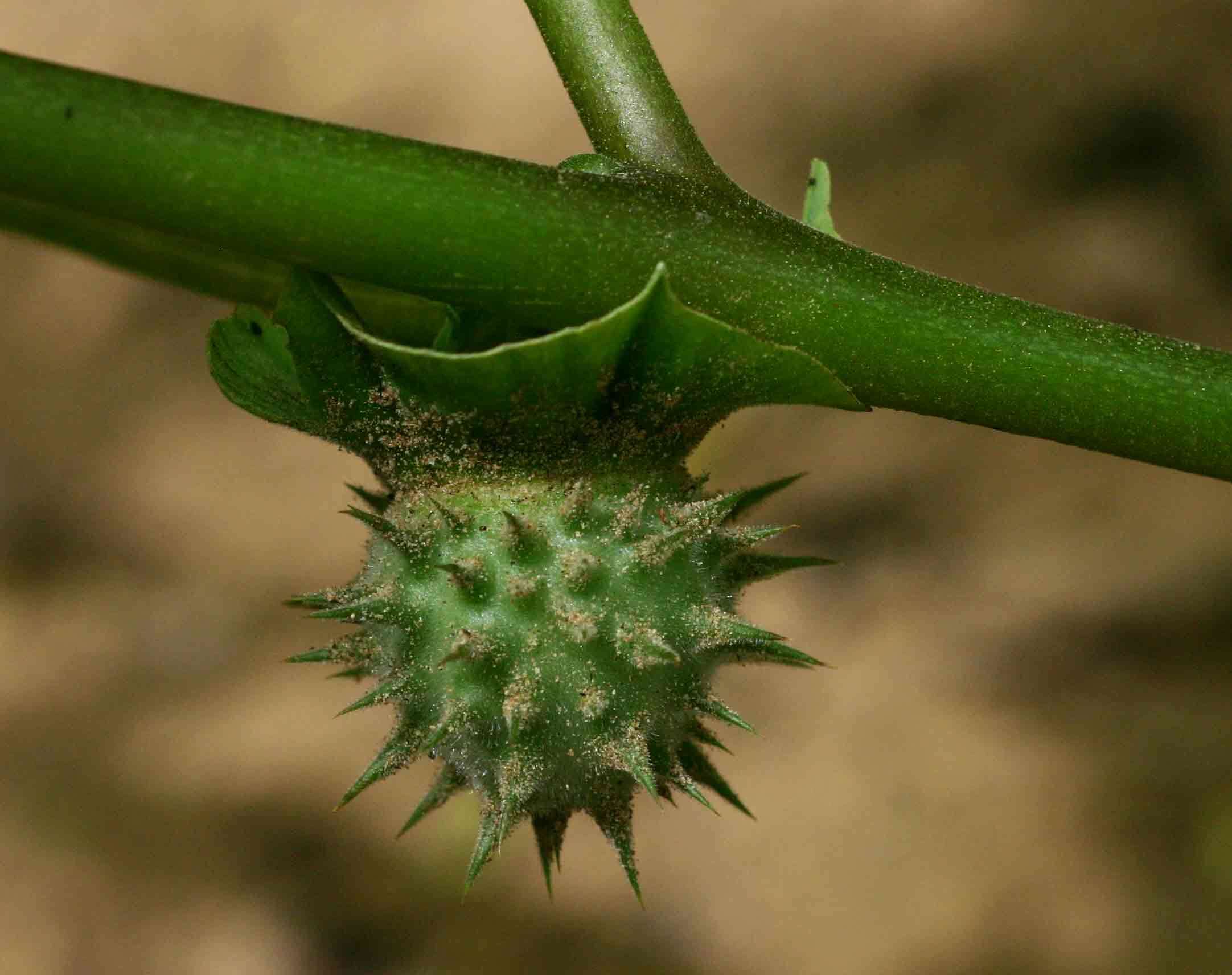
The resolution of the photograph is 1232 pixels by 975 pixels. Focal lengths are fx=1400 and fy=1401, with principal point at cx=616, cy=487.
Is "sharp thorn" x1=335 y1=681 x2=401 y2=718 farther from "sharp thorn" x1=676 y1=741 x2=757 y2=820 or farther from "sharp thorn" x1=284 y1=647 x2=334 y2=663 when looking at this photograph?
"sharp thorn" x1=676 y1=741 x2=757 y2=820

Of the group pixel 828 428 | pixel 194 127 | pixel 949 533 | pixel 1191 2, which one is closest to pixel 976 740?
pixel 949 533

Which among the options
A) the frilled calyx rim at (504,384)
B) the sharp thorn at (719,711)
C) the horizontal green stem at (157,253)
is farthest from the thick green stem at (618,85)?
the sharp thorn at (719,711)

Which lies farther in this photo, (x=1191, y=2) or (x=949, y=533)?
(x=949, y=533)

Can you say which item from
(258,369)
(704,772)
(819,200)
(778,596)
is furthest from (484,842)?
(778,596)

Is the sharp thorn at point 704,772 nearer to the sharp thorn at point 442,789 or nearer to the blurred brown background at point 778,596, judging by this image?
the sharp thorn at point 442,789

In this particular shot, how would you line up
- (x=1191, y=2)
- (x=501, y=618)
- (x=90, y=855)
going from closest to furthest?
(x=501, y=618) < (x=1191, y=2) < (x=90, y=855)

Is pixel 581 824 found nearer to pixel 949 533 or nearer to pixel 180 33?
pixel 949 533

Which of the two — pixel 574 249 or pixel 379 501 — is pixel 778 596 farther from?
pixel 574 249
